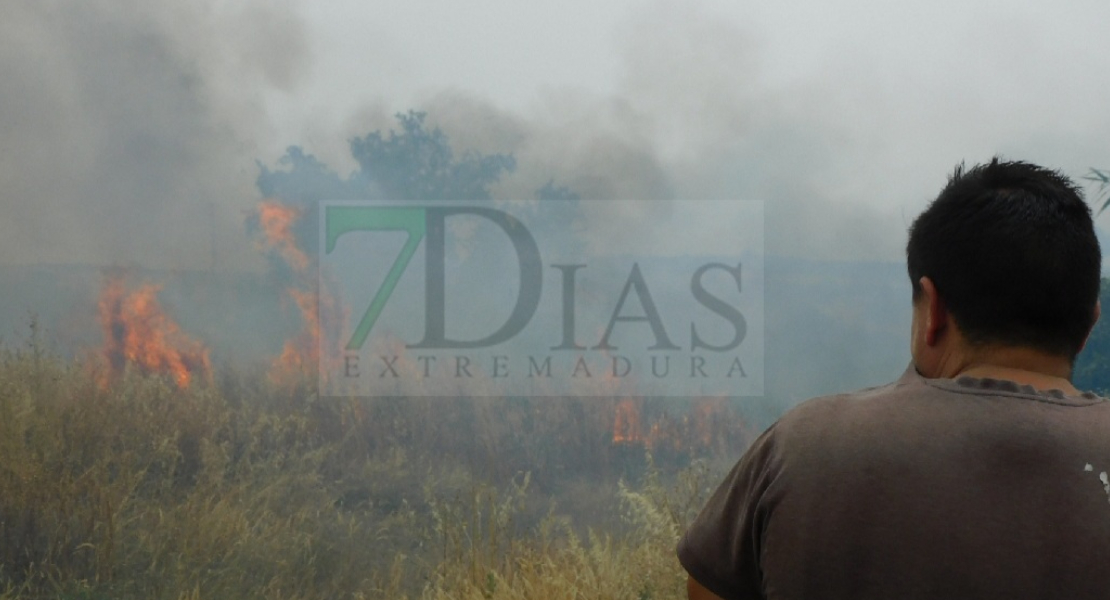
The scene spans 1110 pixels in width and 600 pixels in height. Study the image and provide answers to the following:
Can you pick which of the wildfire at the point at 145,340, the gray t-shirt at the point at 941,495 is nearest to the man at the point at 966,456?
the gray t-shirt at the point at 941,495

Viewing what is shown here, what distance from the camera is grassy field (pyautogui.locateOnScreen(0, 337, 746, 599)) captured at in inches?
125

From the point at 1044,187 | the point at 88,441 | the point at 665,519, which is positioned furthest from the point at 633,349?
the point at 1044,187

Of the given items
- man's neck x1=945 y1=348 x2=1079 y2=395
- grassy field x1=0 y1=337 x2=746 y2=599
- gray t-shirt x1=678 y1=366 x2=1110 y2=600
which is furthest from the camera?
grassy field x1=0 y1=337 x2=746 y2=599

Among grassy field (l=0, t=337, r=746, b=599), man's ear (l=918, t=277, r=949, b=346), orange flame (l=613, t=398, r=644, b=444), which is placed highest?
man's ear (l=918, t=277, r=949, b=346)

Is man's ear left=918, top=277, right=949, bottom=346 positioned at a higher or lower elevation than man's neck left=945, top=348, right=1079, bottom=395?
higher

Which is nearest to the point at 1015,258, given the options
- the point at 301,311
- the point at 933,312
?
the point at 933,312

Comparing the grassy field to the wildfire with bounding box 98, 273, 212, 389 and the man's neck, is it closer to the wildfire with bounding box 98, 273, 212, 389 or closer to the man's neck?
the wildfire with bounding box 98, 273, 212, 389

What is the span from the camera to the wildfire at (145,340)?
3246 mm

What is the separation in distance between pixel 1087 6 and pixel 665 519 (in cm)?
205

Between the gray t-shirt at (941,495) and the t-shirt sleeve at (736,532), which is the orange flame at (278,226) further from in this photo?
the gray t-shirt at (941,495)

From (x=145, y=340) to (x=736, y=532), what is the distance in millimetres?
2653

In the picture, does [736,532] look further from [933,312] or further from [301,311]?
[301,311]

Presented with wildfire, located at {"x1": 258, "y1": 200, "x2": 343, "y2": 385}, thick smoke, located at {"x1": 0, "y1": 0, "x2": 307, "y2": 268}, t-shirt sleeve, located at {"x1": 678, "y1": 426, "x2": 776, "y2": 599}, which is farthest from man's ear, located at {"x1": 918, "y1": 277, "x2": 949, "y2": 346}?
thick smoke, located at {"x1": 0, "y1": 0, "x2": 307, "y2": 268}

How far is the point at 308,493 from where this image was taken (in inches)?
127
